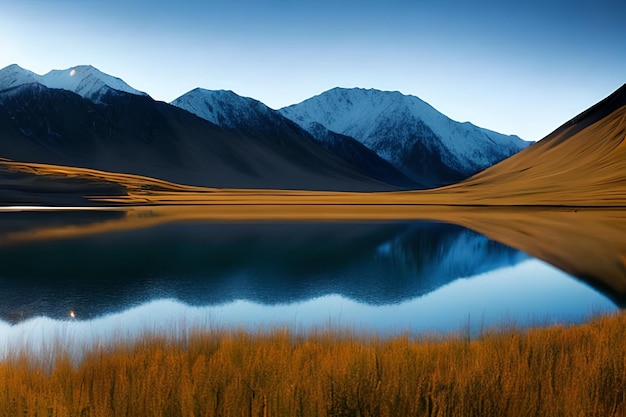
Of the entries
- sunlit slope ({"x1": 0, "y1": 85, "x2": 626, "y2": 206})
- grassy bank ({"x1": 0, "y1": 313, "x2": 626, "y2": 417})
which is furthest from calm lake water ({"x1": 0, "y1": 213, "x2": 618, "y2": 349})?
sunlit slope ({"x1": 0, "y1": 85, "x2": 626, "y2": 206})

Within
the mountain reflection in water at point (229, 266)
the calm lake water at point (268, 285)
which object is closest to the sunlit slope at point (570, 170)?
the mountain reflection in water at point (229, 266)

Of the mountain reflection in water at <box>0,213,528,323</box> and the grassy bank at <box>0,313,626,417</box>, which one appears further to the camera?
the mountain reflection in water at <box>0,213,528,323</box>

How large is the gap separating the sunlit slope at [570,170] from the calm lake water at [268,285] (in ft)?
202

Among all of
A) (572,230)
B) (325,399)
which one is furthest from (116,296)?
(572,230)

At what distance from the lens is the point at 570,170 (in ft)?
432

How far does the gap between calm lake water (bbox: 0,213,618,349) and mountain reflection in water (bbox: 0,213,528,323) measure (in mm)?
72

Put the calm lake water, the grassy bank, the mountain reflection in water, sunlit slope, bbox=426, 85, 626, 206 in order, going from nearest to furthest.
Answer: the grassy bank
the calm lake water
the mountain reflection in water
sunlit slope, bbox=426, 85, 626, 206

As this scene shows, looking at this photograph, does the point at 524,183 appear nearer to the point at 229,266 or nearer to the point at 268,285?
the point at 229,266

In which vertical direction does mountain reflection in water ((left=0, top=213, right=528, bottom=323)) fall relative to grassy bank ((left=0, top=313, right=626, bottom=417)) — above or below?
below

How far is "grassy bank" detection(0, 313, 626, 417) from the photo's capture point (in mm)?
6793

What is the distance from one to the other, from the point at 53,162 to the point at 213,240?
165 meters

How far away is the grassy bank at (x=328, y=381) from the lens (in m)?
6.79

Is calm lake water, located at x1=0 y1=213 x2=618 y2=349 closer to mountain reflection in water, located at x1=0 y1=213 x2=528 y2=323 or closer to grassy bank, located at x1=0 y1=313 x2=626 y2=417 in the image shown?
mountain reflection in water, located at x1=0 y1=213 x2=528 y2=323

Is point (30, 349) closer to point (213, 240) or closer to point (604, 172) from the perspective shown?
point (213, 240)
